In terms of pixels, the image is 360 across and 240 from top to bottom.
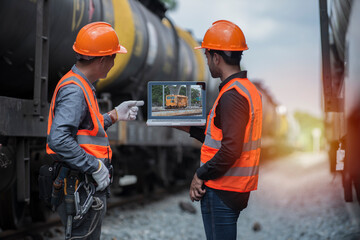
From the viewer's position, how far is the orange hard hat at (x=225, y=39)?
110 inches

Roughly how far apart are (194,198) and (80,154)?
0.72 m

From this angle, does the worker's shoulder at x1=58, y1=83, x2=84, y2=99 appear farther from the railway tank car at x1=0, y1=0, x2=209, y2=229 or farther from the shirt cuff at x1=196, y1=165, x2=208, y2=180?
the railway tank car at x1=0, y1=0, x2=209, y2=229

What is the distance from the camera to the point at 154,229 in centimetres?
675

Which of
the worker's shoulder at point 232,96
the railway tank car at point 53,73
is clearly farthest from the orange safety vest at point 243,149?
the railway tank car at point 53,73

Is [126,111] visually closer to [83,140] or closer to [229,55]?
[83,140]

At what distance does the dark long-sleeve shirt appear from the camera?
2.57 metres

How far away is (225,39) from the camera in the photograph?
9.16 ft

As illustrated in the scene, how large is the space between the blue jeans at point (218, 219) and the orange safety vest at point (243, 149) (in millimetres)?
82

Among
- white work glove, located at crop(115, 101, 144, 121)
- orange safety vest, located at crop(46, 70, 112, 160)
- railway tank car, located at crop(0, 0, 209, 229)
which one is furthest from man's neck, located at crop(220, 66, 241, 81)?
railway tank car, located at crop(0, 0, 209, 229)

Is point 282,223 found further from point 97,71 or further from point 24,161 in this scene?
point 97,71

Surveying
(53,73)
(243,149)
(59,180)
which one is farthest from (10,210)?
(243,149)

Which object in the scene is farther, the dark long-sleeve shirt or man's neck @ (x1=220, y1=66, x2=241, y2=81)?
man's neck @ (x1=220, y1=66, x2=241, y2=81)

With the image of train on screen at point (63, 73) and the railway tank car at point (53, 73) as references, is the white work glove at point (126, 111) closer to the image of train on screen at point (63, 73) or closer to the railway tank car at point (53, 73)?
the image of train on screen at point (63, 73)

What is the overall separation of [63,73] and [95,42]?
→ 2.80 m
